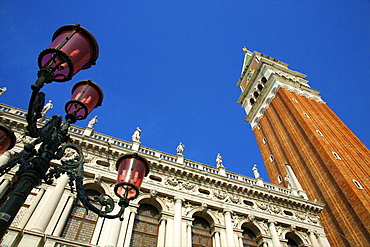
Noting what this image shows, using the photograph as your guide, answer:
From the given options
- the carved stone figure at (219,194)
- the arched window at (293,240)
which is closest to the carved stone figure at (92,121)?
the carved stone figure at (219,194)

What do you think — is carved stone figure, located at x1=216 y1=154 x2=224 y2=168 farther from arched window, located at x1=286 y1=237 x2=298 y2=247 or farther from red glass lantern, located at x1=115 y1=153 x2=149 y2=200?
red glass lantern, located at x1=115 y1=153 x2=149 y2=200

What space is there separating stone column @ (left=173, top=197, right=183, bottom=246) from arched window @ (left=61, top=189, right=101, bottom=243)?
12.5 feet

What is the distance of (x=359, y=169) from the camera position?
24.5 metres


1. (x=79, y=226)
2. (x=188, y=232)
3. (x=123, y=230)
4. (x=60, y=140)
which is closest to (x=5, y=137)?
(x=60, y=140)

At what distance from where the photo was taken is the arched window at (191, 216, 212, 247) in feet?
48.9

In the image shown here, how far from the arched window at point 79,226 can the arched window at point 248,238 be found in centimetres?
816

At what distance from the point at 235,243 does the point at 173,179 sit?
4.77 meters

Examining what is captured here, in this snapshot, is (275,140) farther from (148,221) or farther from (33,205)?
(33,205)

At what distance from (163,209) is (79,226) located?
13.6ft

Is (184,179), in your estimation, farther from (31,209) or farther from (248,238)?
(31,209)

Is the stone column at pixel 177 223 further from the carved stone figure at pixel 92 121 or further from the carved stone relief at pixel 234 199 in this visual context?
the carved stone figure at pixel 92 121

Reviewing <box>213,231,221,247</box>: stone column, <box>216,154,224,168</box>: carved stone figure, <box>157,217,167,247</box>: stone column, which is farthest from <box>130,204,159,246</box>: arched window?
<box>216,154,224,168</box>: carved stone figure

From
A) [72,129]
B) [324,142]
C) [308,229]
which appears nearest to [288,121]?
[324,142]

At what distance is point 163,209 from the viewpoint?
15016 millimetres
